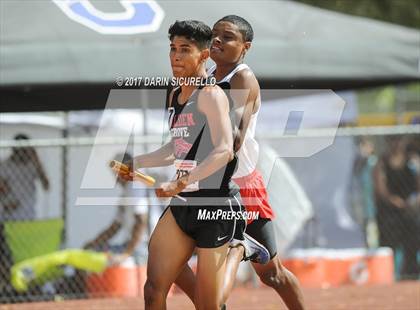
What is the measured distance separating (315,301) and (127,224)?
2.61 metres

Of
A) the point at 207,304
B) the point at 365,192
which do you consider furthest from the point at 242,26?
the point at 365,192

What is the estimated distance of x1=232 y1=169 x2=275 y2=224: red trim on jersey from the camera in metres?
6.46

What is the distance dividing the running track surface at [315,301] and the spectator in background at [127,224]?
0.85 meters

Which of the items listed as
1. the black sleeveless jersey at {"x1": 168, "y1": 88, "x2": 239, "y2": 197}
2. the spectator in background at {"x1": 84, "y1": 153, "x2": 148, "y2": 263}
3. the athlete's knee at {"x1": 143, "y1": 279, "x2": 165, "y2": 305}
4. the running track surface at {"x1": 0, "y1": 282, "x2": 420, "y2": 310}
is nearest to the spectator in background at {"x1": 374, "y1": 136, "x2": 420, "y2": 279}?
the running track surface at {"x1": 0, "y1": 282, "x2": 420, "y2": 310}

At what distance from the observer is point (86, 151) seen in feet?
39.9

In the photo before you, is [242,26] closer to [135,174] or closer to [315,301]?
[135,174]

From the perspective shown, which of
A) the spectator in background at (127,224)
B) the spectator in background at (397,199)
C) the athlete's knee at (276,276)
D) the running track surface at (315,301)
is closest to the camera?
the athlete's knee at (276,276)

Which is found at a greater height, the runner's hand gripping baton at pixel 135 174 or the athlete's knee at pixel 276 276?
the runner's hand gripping baton at pixel 135 174

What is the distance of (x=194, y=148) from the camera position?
5.78 metres

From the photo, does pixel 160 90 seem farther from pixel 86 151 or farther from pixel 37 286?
pixel 37 286

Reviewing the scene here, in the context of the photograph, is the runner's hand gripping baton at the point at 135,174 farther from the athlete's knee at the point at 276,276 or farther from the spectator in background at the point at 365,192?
the spectator in background at the point at 365,192

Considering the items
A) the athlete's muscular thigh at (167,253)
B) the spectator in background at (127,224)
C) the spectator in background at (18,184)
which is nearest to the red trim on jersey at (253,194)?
the athlete's muscular thigh at (167,253)

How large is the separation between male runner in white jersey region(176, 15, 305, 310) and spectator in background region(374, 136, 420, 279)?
7.02 m

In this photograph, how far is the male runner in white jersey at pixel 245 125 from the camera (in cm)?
627
